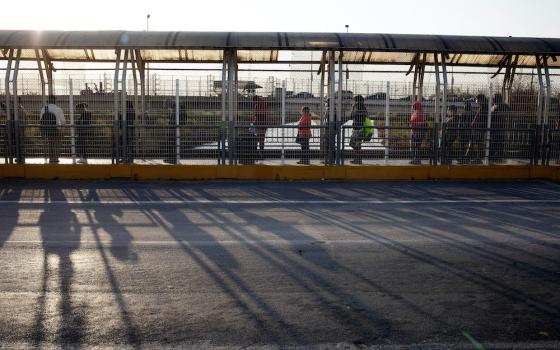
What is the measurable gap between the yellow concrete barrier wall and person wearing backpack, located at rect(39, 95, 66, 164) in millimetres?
405

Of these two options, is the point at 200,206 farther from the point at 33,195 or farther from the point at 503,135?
the point at 503,135

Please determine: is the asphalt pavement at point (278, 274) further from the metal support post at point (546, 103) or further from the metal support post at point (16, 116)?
the metal support post at point (546, 103)

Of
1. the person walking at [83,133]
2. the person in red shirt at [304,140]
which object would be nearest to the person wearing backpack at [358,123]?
the person in red shirt at [304,140]

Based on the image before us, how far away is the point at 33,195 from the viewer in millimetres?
11016

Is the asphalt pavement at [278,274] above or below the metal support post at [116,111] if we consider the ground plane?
below

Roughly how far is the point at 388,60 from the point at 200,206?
8.18 meters

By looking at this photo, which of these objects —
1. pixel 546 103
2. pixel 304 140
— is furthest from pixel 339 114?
pixel 546 103

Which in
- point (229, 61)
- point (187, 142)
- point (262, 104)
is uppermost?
point (229, 61)

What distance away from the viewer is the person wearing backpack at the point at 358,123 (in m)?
14.1

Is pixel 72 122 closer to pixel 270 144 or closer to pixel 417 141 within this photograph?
pixel 270 144

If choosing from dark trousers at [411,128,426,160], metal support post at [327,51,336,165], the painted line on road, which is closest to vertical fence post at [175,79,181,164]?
the painted line on road

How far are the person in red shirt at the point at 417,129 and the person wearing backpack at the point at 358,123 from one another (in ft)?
4.09

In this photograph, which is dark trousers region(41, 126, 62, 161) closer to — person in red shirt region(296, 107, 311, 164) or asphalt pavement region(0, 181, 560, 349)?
asphalt pavement region(0, 181, 560, 349)


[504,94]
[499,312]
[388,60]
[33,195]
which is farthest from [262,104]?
[499,312]
